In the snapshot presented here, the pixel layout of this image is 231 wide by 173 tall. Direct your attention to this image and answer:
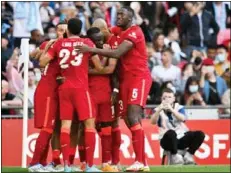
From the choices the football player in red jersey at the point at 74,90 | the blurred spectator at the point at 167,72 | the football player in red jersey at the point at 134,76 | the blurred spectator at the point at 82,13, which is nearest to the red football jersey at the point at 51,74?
the football player in red jersey at the point at 74,90

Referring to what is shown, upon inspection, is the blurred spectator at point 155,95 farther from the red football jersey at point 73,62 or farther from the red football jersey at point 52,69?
the red football jersey at point 73,62

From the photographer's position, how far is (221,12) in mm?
28344

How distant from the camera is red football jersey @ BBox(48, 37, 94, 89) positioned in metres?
18.2

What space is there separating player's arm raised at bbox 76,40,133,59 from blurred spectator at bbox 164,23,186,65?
8.44 metres

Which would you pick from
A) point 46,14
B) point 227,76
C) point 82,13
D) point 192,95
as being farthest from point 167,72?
point 46,14

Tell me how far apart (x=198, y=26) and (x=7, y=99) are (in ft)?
18.6

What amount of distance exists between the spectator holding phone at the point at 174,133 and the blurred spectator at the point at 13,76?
403 centimetres

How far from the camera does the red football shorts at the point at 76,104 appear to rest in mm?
18109

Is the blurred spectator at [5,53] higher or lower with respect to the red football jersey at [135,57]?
higher

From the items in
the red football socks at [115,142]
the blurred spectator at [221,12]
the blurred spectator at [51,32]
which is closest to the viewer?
the red football socks at [115,142]

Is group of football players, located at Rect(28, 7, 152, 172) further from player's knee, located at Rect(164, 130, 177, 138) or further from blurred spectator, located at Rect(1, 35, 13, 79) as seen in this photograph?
blurred spectator, located at Rect(1, 35, 13, 79)

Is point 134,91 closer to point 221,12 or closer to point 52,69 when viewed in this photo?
point 52,69

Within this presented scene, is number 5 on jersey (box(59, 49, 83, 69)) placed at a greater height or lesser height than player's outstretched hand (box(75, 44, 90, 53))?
lesser

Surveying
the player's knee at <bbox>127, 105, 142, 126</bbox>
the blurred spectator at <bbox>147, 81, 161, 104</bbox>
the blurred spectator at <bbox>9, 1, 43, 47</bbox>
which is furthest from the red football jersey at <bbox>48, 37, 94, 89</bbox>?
the blurred spectator at <bbox>9, 1, 43, 47</bbox>
